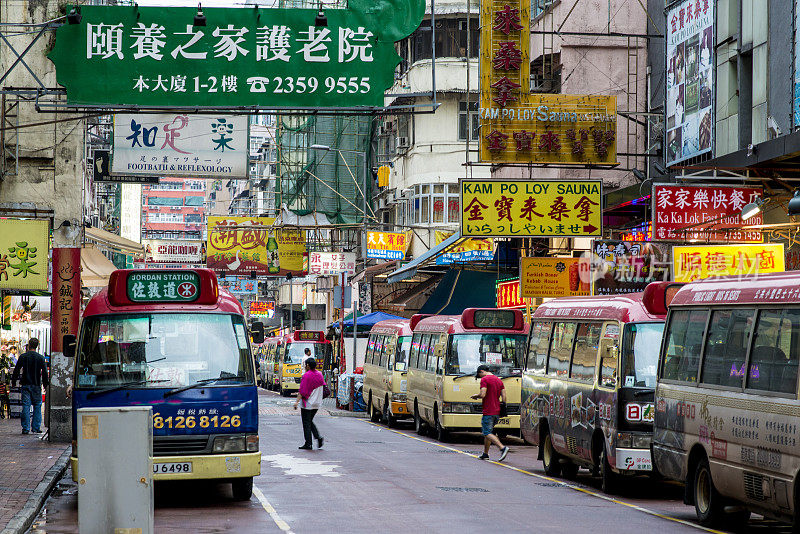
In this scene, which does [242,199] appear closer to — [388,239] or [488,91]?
[388,239]

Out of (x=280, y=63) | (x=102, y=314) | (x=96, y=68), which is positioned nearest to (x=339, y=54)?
(x=280, y=63)

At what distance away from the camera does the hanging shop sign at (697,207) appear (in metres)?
20.9

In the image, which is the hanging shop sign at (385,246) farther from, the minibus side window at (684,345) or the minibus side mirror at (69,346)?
the minibus side window at (684,345)

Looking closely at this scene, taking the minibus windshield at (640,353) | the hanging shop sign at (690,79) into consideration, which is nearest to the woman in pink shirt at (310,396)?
the minibus windshield at (640,353)

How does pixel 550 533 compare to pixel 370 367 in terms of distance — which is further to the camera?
pixel 370 367

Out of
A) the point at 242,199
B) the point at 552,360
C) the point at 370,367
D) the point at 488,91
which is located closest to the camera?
the point at 552,360

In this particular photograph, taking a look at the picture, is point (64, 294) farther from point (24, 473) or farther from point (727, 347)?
point (727, 347)

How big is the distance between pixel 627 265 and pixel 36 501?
1549cm

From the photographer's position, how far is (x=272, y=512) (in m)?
13.4

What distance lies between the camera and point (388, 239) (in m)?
48.5

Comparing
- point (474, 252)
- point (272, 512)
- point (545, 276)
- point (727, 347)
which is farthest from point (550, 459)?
point (474, 252)

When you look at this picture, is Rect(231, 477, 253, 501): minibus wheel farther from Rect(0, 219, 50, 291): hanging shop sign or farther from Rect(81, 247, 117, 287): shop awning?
Rect(81, 247, 117, 287): shop awning

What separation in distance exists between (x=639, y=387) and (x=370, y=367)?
1990 centimetres

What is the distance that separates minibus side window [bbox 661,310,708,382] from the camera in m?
13.0
